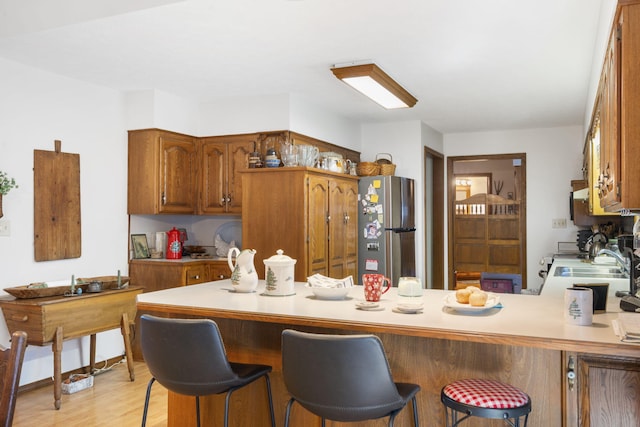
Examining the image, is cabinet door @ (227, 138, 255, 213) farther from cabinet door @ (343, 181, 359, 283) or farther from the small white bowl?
the small white bowl

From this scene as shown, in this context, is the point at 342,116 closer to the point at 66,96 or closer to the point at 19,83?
the point at 66,96

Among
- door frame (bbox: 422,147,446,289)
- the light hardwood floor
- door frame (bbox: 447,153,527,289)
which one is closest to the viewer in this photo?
the light hardwood floor

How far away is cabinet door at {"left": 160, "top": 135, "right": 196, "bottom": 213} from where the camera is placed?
5.02 metres

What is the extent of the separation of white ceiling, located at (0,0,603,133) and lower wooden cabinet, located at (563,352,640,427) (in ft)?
6.46

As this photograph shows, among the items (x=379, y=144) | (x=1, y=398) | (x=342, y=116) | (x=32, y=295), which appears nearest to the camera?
(x=1, y=398)

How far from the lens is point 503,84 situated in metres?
4.66

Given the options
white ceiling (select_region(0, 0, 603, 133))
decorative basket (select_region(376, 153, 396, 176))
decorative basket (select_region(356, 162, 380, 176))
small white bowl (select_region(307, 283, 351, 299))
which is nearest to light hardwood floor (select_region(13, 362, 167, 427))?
small white bowl (select_region(307, 283, 351, 299))

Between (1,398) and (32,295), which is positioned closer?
(1,398)

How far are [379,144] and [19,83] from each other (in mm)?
3896

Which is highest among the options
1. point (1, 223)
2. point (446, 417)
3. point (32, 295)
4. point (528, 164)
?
point (528, 164)

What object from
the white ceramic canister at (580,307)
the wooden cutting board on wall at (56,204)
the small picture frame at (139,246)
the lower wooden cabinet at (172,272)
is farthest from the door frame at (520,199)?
the white ceramic canister at (580,307)

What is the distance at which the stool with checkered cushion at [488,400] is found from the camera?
1856 millimetres

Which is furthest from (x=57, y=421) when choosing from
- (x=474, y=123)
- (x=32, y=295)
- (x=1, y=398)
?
(x=474, y=123)

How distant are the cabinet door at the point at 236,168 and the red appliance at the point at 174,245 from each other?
1.88 ft
